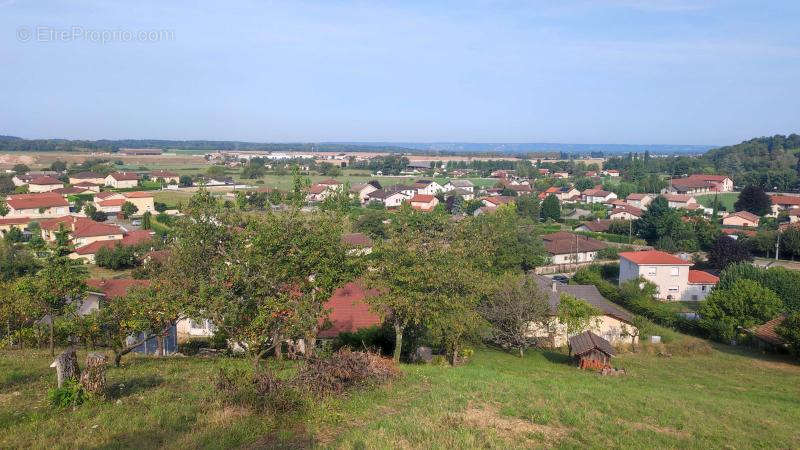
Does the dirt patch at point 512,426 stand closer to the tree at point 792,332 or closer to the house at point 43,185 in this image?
the tree at point 792,332

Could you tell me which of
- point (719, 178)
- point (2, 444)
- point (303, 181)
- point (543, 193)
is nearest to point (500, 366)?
point (303, 181)

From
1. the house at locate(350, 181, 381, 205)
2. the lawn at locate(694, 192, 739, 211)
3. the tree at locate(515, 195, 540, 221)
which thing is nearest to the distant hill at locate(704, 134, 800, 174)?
the lawn at locate(694, 192, 739, 211)

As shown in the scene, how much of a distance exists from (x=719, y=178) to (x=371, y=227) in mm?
67156

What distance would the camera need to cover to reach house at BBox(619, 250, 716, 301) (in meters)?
31.7

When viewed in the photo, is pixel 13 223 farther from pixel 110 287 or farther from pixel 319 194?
pixel 110 287

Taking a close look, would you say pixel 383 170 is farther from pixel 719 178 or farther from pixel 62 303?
pixel 62 303

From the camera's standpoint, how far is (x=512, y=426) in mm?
8484

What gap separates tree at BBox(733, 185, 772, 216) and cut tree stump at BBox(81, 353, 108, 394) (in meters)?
66.1

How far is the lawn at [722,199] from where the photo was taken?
69.2 m

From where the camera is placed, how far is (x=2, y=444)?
6695 mm

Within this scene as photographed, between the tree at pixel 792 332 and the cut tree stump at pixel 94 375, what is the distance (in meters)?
22.6

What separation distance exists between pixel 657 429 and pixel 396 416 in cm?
447

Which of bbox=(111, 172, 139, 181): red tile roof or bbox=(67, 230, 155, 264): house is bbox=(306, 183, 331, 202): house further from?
bbox=(111, 172, 139, 181): red tile roof

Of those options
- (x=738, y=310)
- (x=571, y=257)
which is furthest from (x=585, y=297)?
(x=571, y=257)
